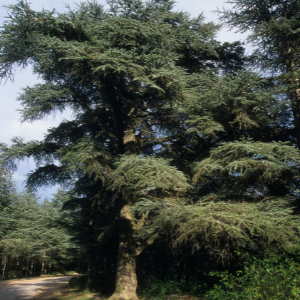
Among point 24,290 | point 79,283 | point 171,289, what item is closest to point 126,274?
point 171,289

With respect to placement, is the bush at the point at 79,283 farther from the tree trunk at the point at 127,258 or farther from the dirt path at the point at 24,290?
the tree trunk at the point at 127,258

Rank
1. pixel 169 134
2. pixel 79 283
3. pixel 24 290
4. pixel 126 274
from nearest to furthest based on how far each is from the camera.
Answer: pixel 126 274 < pixel 169 134 < pixel 79 283 < pixel 24 290

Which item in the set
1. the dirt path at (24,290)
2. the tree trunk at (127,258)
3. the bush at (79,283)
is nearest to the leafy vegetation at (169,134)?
the tree trunk at (127,258)

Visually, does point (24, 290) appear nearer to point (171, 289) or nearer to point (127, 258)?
point (127, 258)

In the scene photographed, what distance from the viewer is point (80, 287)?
14797 mm

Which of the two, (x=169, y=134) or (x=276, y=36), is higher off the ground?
(x=276, y=36)

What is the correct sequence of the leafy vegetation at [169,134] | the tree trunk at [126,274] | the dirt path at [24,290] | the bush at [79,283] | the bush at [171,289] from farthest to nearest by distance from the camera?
the bush at [79,283] < the dirt path at [24,290] < the bush at [171,289] < the tree trunk at [126,274] < the leafy vegetation at [169,134]

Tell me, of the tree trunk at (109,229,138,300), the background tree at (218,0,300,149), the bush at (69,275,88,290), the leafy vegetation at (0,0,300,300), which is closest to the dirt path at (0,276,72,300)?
the bush at (69,275,88,290)

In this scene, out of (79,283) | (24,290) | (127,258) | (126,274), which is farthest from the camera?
(24,290)

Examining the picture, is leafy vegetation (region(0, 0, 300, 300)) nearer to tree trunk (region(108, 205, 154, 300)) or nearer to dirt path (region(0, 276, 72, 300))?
tree trunk (region(108, 205, 154, 300))

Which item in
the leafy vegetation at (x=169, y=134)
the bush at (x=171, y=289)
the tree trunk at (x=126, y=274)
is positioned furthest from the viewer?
the bush at (x=171, y=289)

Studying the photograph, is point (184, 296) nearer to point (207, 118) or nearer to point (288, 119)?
point (207, 118)

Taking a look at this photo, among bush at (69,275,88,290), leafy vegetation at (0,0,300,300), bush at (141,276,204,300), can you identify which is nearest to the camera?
leafy vegetation at (0,0,300,300)

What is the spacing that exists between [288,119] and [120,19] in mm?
8051
